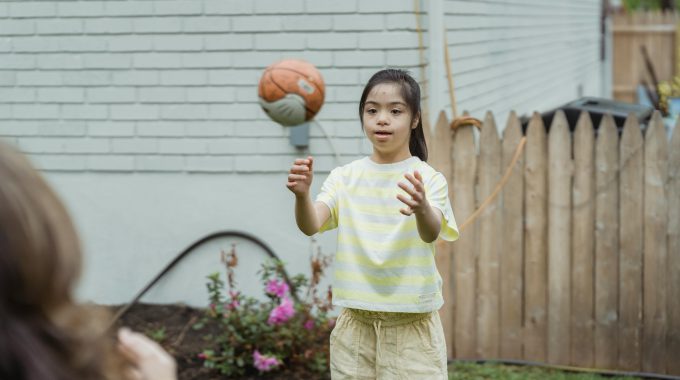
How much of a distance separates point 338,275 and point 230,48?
134 inches

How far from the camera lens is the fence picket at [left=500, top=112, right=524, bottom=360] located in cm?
627

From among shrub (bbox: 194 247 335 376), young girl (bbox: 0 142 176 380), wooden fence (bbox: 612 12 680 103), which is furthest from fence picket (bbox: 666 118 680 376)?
wooden fence (bbox: 612 12 680 103)

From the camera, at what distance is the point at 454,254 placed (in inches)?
253

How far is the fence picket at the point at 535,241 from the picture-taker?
625cm

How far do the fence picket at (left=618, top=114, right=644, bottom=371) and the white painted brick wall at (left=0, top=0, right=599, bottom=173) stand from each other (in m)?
1.50

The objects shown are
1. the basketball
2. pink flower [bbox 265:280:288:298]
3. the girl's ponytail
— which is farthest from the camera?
pink flower [bbox 265:280:288:298]

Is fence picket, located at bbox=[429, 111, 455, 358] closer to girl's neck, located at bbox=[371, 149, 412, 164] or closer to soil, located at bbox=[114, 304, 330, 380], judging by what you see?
soil, located at bbox=[114, 304, 330, 380]

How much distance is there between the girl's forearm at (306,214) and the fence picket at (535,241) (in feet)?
9.14

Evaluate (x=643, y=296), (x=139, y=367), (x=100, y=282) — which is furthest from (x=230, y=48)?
(x=139, y=367)

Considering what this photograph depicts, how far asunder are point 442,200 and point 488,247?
261 cm

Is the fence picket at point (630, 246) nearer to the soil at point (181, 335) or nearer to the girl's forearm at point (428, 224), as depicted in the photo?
the soil at point (181, 335)

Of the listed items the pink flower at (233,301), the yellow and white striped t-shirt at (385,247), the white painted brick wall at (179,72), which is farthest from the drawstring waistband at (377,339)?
the white painted brick wall at (179,72)

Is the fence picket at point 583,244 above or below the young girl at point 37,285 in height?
below

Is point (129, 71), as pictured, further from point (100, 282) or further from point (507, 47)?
point (507, 47)
